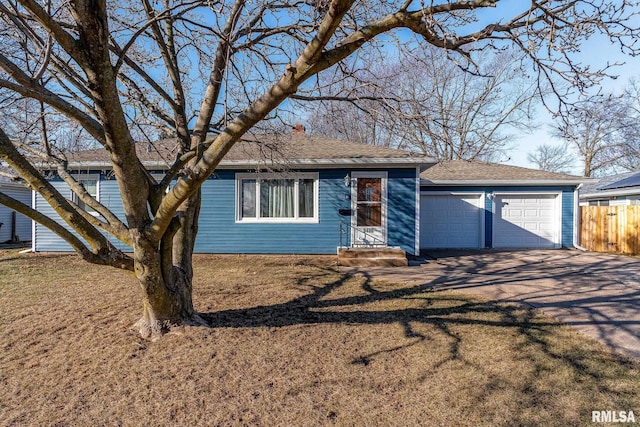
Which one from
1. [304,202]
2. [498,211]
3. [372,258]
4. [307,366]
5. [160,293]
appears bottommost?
[307,366]

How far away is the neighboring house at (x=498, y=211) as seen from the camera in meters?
11.8

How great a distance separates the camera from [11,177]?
3893 mm

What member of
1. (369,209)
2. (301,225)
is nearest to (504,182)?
(369,209)

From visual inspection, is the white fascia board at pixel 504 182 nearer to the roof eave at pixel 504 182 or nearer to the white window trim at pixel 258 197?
the roof eave at pixel 504 182

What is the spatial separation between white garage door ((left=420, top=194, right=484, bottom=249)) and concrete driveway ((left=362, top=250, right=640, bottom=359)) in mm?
983

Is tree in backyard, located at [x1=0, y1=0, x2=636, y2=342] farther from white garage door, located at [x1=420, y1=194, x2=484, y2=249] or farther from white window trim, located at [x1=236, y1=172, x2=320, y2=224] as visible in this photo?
white garage door, located at [x1=420, y1=194, x2=484, y2=249]

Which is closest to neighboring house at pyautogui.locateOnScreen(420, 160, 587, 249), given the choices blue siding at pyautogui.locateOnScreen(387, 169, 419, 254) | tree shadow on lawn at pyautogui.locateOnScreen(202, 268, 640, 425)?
blue siding at pyautogui.locateOnScreen(387, 169, 419, 254)

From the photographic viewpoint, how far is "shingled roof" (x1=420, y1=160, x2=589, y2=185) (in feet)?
38.0

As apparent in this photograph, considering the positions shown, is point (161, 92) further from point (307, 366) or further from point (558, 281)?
point (558, 281)

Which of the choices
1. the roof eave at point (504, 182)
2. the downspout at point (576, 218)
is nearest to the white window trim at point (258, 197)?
the roof eave at point (504, 182)

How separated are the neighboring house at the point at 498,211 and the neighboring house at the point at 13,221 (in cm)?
1631

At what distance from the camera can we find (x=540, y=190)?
11.9 metres

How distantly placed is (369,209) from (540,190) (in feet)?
21.2

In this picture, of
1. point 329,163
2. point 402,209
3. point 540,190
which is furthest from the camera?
point 540,190
